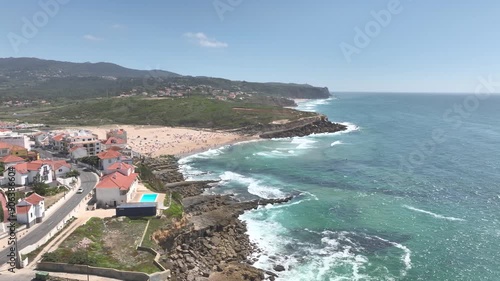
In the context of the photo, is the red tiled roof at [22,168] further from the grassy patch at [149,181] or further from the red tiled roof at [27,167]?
the grassy patch at [149,181]

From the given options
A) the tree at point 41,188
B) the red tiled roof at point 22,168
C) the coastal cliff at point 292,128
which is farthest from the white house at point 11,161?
the coastal cliff at point 292,128

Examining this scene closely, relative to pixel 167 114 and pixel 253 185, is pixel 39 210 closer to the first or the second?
pixel 253 185

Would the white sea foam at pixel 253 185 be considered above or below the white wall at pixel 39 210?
below

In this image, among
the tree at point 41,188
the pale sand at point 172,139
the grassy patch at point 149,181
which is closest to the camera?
the tree at point 41,188

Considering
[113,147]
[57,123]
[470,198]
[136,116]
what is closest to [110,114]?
[136,116]

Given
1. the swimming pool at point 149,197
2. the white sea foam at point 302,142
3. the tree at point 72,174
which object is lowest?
the white sea foam at point 302,142
